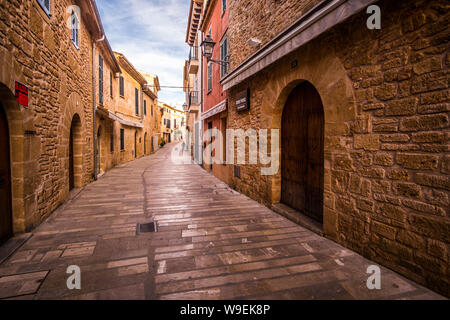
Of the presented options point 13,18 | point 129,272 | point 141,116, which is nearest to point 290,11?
point 13,18

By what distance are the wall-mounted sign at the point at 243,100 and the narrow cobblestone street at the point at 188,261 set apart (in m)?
2.88

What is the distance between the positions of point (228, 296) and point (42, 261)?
2355 millimetres

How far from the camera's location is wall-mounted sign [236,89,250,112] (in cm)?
614

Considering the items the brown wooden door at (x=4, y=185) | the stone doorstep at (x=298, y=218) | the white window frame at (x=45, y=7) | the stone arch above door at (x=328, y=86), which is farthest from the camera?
the white window frame at (x=45, y=7)

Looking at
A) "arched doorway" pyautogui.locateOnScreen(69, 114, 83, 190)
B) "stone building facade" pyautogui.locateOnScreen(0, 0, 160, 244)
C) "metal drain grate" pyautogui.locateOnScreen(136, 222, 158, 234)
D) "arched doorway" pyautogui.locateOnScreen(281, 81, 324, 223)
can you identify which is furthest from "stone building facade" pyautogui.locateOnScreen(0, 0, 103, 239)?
"arched doorway" pyautogui.locateOnScreen(281, 81, 324, 223)

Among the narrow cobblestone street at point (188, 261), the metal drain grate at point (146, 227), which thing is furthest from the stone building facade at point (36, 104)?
the metal drain grate at point (146, 227)

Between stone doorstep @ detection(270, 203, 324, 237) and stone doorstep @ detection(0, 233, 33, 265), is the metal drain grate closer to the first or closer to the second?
stone doorstep @ detection(0, 233, 33, 265)

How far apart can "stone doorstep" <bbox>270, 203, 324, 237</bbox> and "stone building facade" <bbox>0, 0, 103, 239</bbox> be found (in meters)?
4.39

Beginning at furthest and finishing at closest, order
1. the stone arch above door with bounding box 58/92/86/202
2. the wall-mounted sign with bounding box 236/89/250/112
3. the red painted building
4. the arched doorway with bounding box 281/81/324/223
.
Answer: the red painted building < the wall-mounted sign with bounding box 236/89/250/112 < the stone arch above door with bounding box 58/92/86/202 < the arched doorway with bounding box 281/81/324/223

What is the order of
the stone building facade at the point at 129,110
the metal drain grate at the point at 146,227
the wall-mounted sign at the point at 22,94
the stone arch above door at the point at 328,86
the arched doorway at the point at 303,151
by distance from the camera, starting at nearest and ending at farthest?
1. the stone arch above door at the point at 328,86
2. the wall-mounted sign at the point at 22,94
3. the metal drain grate at the point at 146,227
4. the arched doorway at the point at 303,151
5. the stone building facade at the point at 129,110

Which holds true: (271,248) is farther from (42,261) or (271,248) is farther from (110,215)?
(110,215)

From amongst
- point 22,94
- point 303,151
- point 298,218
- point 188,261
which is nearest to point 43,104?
point 22,94

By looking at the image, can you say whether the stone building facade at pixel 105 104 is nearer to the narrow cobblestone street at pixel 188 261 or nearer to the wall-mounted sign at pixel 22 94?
the wall-mounted sign at pixel 22 94

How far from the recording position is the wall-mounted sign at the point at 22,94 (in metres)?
3.46
